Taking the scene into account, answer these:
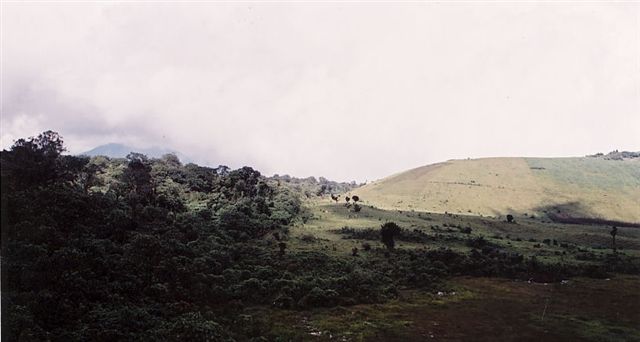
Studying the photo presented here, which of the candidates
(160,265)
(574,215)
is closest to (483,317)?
(160,265)

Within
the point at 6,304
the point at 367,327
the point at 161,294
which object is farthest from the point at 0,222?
the point at 367,327

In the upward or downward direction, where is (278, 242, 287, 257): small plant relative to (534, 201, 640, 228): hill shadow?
downward

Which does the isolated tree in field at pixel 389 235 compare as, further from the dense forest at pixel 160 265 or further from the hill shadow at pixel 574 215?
the hill shadow at pixel 574 215

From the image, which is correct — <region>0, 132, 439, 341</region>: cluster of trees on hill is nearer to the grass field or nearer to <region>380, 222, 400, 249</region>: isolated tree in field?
the grass field

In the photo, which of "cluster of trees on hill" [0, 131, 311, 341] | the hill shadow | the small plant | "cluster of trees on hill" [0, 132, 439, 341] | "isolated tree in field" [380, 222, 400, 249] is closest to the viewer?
"cluster of trees on hill" [0, 131, 311, 341]

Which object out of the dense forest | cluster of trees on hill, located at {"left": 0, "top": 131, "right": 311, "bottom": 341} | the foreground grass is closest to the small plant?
the dense forest

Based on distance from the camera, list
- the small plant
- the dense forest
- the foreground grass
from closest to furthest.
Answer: the dense forest < the foreground grass < the small plant

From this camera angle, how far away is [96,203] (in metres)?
70.1

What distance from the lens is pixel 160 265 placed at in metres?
55.4

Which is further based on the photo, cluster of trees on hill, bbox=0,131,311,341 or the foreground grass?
the foreground grass

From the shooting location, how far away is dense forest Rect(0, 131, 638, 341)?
3984 centimetres

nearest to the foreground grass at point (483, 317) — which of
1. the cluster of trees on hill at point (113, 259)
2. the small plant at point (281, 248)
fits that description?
the cluster of trees on hill at point (113, 259)

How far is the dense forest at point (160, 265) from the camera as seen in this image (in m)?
39.8

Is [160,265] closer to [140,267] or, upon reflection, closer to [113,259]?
[140,267]
